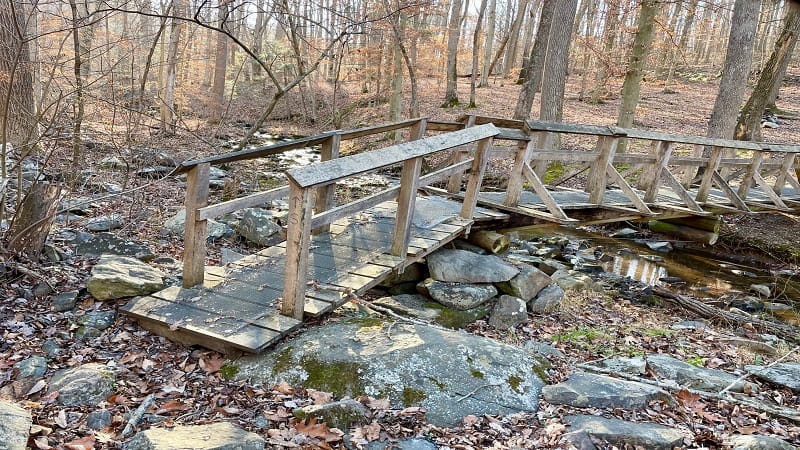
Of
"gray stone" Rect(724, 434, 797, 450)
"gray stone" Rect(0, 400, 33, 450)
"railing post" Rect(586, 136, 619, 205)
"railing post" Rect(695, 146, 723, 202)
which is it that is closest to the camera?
"gray stone" Rect(0, 400, 33, 450)

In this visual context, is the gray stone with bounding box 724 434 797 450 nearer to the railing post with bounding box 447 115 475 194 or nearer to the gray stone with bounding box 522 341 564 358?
the gray stone with bounding box 522 341 564 358

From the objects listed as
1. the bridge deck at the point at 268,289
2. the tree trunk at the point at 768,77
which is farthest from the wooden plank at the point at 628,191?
the tree trunk at the point at 768,77

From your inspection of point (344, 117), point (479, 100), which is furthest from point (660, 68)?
point (344, 117)

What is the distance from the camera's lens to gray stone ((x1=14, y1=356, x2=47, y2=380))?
3.71m

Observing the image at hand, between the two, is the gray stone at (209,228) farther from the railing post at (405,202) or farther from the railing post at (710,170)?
the railing post at (710,170)

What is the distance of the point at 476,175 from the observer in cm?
698

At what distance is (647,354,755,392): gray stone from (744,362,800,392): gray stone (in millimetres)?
264

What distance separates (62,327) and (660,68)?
110 ft

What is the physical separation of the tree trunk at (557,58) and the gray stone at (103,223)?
8.97 metres

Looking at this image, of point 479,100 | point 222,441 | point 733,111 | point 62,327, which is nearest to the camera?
point 222,441

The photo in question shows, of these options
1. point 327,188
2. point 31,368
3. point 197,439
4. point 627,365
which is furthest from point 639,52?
point 31,368

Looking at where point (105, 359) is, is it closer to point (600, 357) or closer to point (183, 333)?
point (183, 333)

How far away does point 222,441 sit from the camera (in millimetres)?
2963

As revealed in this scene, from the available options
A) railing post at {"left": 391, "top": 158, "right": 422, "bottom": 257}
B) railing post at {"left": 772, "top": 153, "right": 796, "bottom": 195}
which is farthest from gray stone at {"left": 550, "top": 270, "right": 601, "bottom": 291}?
railing post at {"left": 772, "top": 153, "right": 796, "bottom": 195}
